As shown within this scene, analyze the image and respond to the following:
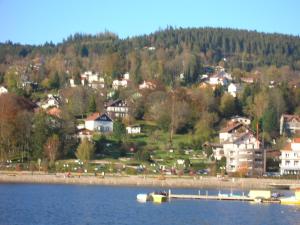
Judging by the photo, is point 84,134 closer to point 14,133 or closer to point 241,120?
point 14,133

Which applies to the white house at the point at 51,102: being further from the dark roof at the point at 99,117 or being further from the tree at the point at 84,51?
the tree at the point at 84,51

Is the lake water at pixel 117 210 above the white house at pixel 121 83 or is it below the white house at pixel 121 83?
below

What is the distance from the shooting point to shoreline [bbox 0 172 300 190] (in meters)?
65.1

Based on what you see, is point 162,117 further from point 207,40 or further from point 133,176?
point 207,40

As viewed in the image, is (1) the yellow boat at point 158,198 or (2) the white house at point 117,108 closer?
(1) the yellow boat at point 158,198

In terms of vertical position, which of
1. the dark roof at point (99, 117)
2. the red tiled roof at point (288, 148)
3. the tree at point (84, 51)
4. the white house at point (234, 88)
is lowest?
the red tiled roof at point (288, 148)

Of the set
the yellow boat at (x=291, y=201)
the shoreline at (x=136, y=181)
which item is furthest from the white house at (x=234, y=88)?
the yellow boat at (x=291, y=201)

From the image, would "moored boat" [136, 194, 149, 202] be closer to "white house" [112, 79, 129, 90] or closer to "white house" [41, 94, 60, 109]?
"white house" [41, 94, 60, 109]

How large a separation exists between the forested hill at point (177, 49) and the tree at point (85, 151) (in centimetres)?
5176

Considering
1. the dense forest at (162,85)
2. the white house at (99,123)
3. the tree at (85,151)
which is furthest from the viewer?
Answer: the white house at (99,123)

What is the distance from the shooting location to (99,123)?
289ft

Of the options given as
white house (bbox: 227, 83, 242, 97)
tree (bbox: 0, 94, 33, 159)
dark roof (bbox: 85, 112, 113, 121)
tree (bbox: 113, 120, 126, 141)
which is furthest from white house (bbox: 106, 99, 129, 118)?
white house (bbox: 227, 83, 242, 97)

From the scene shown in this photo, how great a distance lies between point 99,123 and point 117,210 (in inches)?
1718

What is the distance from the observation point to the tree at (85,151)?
72125 mm
